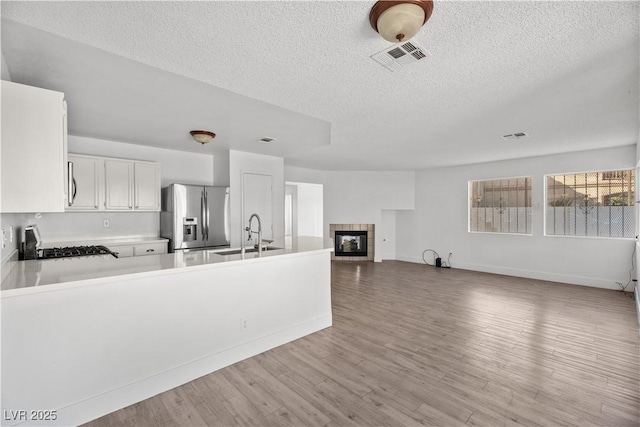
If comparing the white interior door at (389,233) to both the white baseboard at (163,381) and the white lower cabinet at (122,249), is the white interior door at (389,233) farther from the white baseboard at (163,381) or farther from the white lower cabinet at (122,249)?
the white lower cabinet at (122,249)

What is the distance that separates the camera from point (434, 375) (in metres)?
2.45

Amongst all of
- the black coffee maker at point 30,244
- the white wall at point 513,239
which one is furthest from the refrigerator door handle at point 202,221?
the white wall at point 513,239

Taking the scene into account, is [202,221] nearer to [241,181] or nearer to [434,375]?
[241,181]

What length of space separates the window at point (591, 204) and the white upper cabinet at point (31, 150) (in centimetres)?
729

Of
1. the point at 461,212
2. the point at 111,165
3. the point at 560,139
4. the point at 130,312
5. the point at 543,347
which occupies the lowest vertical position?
the point at 543,347

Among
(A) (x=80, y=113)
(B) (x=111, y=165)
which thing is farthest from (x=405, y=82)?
(B) (x=111, y=165)

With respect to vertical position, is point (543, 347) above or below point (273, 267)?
below

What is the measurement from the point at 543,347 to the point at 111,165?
575 cm

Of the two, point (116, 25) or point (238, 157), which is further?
point (238, 157)

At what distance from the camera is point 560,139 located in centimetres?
442

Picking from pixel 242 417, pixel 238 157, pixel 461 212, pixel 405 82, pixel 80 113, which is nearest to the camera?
pixel 242 417

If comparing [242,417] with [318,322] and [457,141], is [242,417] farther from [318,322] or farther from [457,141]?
[457,141]

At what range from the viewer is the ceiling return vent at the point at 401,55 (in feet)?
6.39

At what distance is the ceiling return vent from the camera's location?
1.95 m
